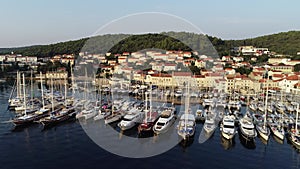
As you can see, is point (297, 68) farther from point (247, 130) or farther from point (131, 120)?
point (131, 120)

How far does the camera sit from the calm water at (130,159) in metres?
8.66

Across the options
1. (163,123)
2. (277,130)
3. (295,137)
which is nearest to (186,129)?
(163,123)

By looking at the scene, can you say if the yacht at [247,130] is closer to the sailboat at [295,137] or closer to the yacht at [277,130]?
the yacht at [277,130]

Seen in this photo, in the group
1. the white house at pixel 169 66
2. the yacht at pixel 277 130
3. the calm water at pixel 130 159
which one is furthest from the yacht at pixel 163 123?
the white house at pixel 169 66

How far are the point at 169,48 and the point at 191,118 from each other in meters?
24.1

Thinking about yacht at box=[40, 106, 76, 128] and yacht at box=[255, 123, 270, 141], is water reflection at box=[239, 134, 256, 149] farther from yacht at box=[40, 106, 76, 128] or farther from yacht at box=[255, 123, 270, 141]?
yacht at box=[40, 106, 76, 128]

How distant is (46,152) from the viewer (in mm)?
9617

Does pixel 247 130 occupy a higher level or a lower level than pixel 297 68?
lower

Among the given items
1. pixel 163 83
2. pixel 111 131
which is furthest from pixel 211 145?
pixel 163 83

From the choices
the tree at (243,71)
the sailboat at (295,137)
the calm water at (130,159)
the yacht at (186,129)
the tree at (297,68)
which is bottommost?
the calm water at (130,159)

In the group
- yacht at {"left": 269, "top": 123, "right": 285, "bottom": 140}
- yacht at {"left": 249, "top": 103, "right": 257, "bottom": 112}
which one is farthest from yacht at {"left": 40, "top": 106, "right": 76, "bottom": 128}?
yacht at {"left": 249, "top": 103, "right": 257, "bottom": 112}

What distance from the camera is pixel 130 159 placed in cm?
902

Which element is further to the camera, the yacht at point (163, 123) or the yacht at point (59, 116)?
the yacht at point (59, 116)

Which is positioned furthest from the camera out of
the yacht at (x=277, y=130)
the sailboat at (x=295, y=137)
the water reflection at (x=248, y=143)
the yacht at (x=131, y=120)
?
the yacht at (x=131, y=120)
